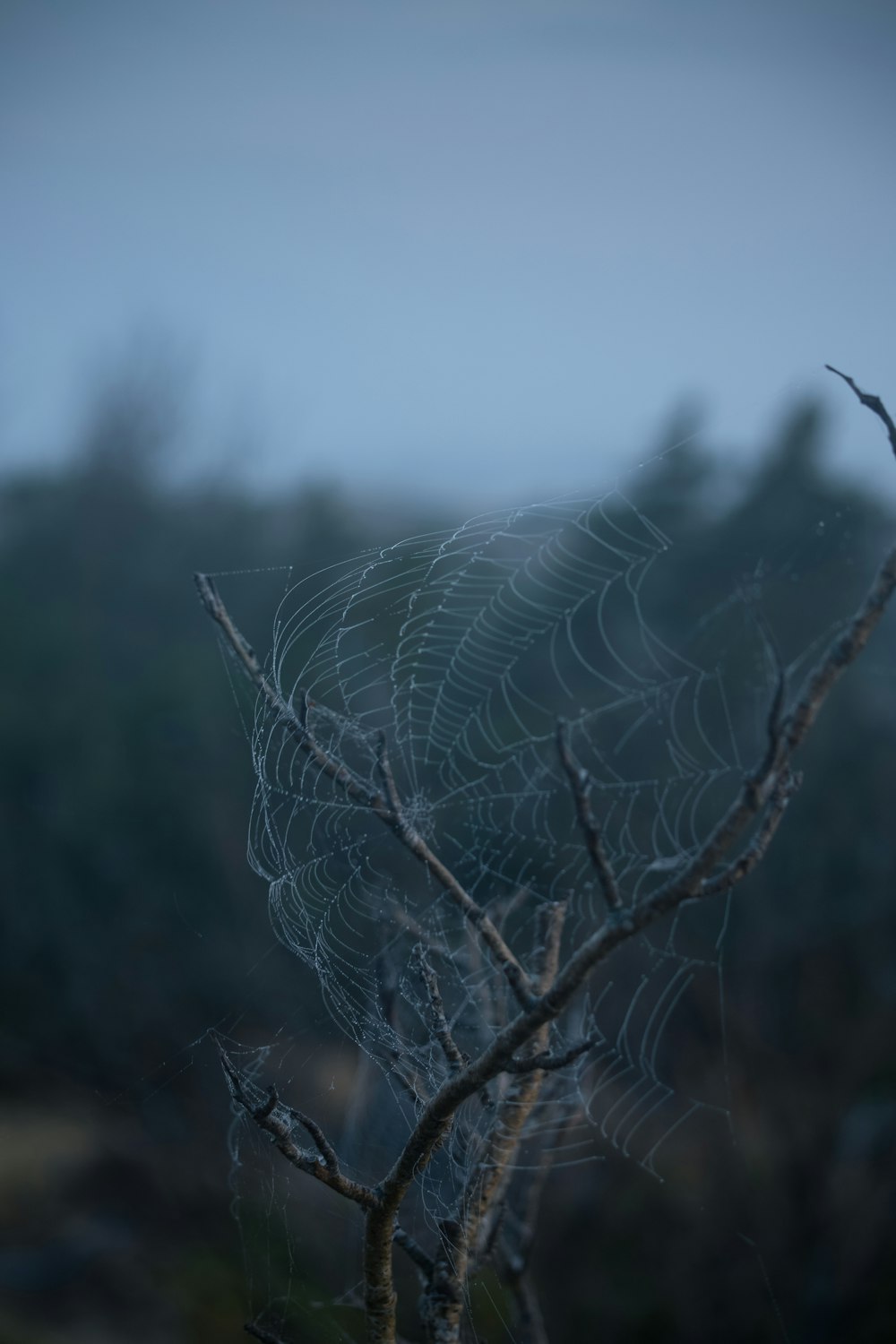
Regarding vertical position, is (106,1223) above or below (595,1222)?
above

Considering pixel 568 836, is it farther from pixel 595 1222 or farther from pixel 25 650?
pixel 25 650

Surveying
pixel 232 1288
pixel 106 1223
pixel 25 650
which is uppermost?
pixel 25 650

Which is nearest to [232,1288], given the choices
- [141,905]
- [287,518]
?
[141,905]

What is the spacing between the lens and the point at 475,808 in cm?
427

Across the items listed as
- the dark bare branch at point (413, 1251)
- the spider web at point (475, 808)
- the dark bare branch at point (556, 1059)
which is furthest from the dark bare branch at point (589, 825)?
the dark bare branch at point (413, 1251)

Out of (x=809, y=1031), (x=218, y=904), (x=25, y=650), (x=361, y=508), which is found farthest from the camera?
(x=25, y=650)

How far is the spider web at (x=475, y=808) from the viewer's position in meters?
1.69

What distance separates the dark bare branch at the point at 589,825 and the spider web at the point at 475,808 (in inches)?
1.9

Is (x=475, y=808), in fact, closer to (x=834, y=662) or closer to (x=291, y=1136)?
(x=291, y=1136)

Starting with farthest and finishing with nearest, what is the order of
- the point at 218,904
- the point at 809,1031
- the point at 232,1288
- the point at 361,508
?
the point at 361,508, the point at 218,904, the point at 232,1288, the point at 809,1031

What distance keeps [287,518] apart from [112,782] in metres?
5.10

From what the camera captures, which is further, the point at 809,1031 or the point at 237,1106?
the point at 809,1031

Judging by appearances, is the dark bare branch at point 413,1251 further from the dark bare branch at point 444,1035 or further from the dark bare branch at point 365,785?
the dark bare branch at point 365,785

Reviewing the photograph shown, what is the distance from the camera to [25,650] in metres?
13.6
